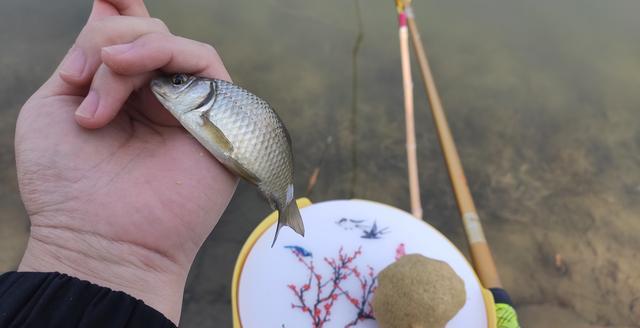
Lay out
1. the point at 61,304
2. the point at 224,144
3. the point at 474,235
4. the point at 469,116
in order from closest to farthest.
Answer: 1. the point at 61,304
2. the point at 224,144
3. the point at 474,235
4. the point at 469,116

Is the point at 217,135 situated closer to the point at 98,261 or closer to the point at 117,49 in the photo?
the point at 117,49

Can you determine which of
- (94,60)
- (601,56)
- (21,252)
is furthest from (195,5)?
(601,56)

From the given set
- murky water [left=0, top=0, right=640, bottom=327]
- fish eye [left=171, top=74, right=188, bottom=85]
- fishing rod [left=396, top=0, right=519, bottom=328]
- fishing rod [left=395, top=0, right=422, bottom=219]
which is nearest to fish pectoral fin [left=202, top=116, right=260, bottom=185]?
fish eye [left=171, top=74, right=188, bottom=85]

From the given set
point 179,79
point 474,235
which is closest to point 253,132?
point 179,79

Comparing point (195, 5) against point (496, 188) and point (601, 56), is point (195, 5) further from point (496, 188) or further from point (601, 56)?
point (601, 56)

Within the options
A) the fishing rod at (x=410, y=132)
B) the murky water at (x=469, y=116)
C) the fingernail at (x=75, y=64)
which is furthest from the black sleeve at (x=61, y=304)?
the fishing rod at (x=410, y=132)

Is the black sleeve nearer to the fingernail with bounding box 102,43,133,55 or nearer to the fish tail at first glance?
the fish tail
